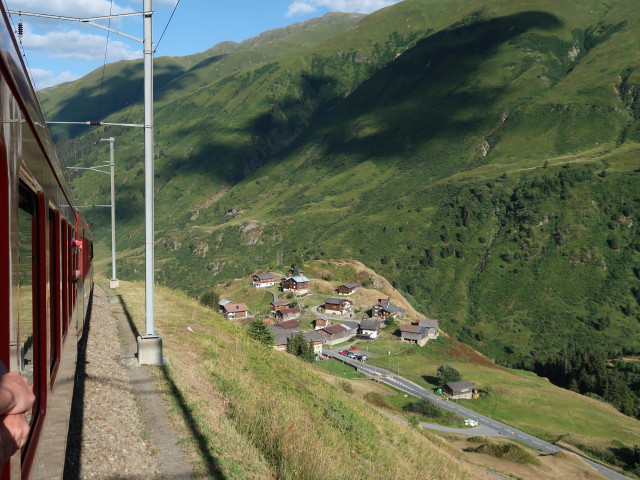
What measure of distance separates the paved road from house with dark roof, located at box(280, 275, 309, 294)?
2704cm

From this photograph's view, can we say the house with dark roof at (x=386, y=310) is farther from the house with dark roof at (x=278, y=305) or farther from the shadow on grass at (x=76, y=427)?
the shadow on grass at (x=76, y=427)

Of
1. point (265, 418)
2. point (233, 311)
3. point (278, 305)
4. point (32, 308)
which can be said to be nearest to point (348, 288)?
point (278, 305)

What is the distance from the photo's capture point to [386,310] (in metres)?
107

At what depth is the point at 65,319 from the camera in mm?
7297

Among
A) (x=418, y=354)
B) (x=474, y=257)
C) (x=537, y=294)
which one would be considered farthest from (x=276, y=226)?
(x=418, y=354)

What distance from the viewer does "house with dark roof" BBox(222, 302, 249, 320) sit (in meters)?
91.9

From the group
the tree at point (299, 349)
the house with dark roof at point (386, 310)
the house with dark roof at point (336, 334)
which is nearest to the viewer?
the tree at point (299, 349)

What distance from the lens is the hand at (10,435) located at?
1.58 metres

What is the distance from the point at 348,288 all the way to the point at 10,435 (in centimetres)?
11334

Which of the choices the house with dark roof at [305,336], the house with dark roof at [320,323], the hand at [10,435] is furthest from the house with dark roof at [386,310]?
the hand at [10,435]

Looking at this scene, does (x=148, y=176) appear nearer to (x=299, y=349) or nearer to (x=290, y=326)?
(x=299, y=349)

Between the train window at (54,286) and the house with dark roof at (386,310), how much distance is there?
102m

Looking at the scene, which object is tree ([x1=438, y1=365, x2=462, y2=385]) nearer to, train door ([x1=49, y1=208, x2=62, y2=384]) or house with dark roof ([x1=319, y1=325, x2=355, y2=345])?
house with dark roof ([x1=319, y1=325, x2=355, y2=345])

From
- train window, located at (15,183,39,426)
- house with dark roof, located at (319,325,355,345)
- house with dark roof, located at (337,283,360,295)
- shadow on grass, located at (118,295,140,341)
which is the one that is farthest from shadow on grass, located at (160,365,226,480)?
house with dark roof, located at (337,283,360,295)
